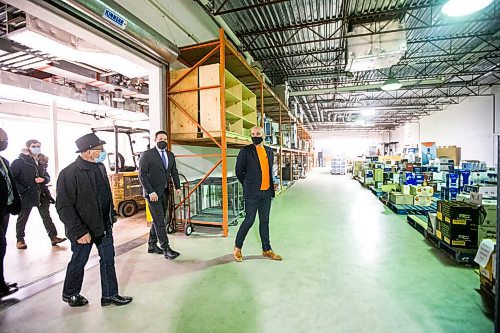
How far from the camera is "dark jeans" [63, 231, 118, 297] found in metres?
2.52

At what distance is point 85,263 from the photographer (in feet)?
8.38

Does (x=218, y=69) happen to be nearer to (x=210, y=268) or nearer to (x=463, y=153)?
(x=210, y=268)

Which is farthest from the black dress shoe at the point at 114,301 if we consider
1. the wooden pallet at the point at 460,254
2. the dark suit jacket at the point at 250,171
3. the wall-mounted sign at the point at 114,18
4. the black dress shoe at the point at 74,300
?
the wooden pallet at the point at 460,254

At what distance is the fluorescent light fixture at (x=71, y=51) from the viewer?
14.4 feet

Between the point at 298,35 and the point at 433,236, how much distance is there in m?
7.68

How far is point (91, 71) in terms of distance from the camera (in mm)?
7547

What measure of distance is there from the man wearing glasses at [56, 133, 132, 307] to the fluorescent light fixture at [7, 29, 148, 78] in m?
3.56

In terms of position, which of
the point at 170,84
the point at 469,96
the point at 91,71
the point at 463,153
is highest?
the point at 469,96

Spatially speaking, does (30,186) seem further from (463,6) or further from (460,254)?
(463,6)

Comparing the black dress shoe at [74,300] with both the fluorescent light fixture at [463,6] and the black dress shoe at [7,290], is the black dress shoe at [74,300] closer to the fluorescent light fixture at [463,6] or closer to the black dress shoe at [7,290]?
the black dress shoe at [7,290]

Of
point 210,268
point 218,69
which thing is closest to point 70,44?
point 218,69

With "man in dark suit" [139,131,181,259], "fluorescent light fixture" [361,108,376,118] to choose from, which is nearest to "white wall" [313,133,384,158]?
"fluorescent light fixture" [361,108,376,118]

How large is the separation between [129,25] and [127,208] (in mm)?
5161

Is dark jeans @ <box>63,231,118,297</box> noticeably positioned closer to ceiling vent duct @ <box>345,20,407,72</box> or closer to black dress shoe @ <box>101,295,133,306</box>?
black dress shoe @ <box>101,295,133,306</box>
